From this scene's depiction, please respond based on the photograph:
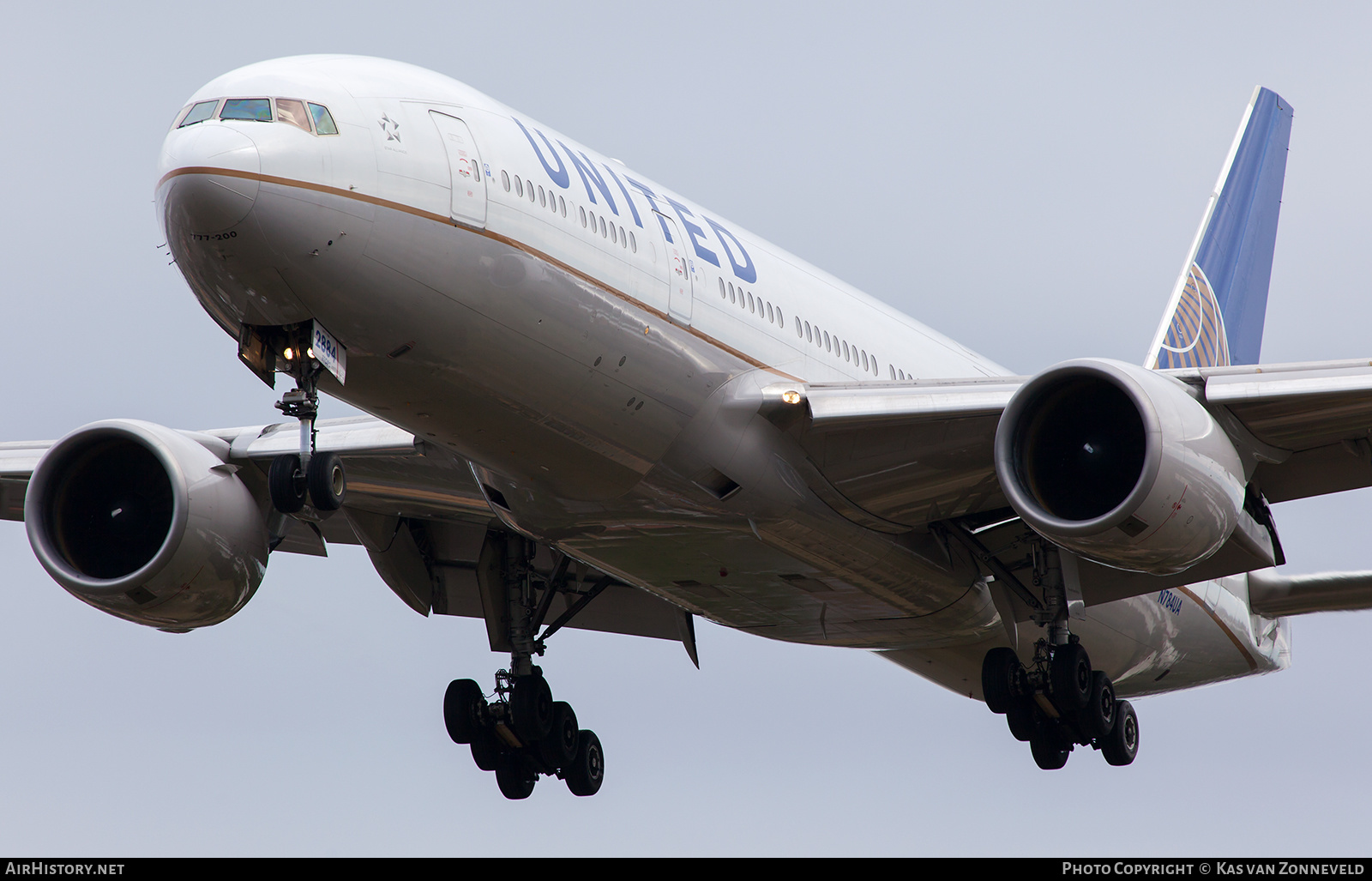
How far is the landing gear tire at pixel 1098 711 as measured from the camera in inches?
806

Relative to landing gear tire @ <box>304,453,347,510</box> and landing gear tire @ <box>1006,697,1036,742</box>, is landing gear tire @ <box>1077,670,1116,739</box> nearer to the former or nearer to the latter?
landing gear tire @ <box>1006,697,1036,742</box>

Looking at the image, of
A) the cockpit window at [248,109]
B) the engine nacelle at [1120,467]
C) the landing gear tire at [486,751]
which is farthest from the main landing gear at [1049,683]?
the cockpit window at [248,109]

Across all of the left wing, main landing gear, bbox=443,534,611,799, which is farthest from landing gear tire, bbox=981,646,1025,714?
main landing gear, bbox=443,534,611,799

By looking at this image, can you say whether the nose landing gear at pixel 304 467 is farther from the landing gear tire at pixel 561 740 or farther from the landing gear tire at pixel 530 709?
the landing gear tire at pixel 561 740

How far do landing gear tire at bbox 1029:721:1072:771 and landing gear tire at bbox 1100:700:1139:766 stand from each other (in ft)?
2.47

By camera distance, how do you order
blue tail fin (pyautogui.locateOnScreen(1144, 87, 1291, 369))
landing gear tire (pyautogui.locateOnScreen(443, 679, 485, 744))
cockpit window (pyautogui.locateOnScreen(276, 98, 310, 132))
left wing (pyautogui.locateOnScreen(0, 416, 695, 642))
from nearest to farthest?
cockpit window (pyautogui.locateOnScreen(276, 98, 310, 132)), left wing (pyautogui.locateOnScreen(0, 416, 695, 642)), landing gear tire (pyautogui.locateOnScreen(443, 679, 485, 744)), blue tail fin (pyautogui.locateOnScreen(1144, 87, 1291, 369))

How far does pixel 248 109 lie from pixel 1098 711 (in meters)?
12.4

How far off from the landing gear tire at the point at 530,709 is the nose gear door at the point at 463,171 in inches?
329

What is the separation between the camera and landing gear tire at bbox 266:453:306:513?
14.6 meters

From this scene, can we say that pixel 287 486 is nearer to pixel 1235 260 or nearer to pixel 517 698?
pixel 517 698

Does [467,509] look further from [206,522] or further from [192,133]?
[192,133]

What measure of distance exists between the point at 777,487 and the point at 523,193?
4275mm

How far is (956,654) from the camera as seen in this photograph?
23.0 m

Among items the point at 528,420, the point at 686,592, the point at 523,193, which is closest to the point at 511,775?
the point at 686,592
